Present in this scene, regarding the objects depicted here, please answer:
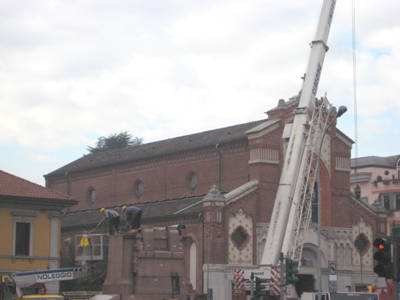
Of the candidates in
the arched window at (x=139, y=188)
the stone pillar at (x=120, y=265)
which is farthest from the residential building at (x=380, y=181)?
the stone pillar at (x=120, y=265)

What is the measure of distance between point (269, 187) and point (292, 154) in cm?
484

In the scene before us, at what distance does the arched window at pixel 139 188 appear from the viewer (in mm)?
68188

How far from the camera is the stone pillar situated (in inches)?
1409

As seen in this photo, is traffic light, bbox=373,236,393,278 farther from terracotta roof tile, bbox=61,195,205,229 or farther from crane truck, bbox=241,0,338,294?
terracotta roof tile, bbox=61,195,205,229

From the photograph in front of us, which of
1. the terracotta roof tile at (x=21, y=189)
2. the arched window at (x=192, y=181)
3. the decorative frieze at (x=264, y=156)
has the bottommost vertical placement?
the terracotta roof tile at (x=21, y=189)

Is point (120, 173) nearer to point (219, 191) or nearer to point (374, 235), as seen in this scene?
point (219, 191)

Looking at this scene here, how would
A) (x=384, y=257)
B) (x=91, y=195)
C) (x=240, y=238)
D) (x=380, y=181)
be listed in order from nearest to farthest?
(x=384, y=257) < (x=240, y=238) < (x=91, y=195) < (x=380, y=181)

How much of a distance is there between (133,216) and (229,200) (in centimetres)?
2035

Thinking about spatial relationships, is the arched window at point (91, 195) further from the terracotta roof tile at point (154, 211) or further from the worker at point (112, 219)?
the worker at point (112, 219)

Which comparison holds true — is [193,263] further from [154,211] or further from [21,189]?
[21,189]

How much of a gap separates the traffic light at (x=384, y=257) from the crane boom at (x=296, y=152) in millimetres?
33578

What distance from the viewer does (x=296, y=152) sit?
176ft

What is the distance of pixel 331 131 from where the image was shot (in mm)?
61875

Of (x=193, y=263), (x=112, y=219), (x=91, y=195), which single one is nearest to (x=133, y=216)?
(x=112, y=219)
